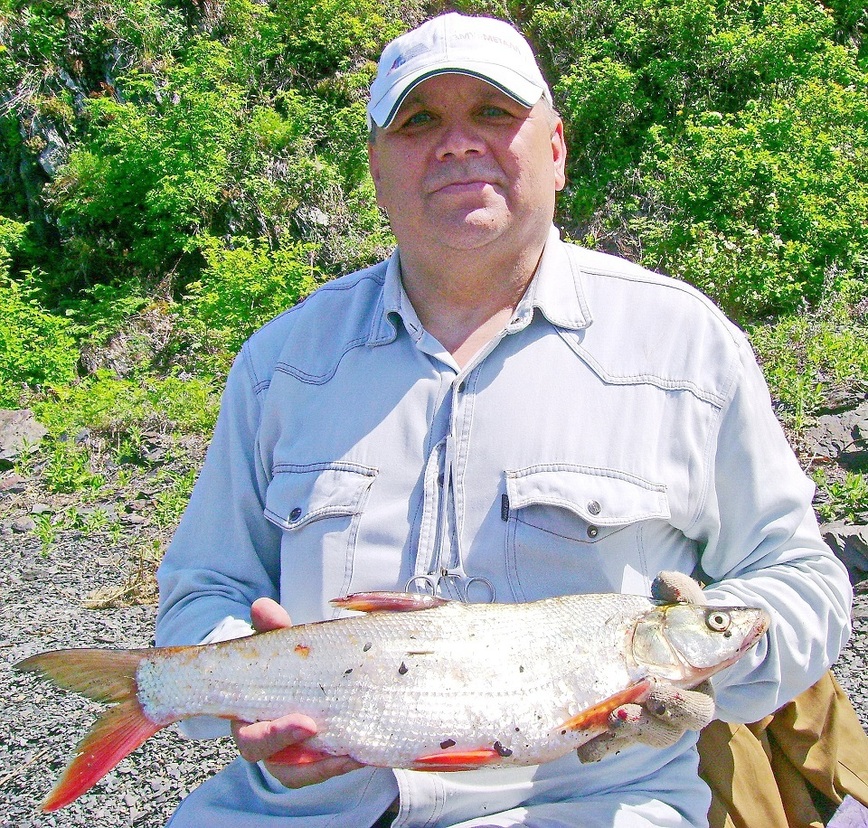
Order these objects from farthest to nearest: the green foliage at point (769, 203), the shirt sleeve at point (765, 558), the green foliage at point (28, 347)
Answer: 1. the green foliage at point (28, 347)
2. the green foliage at point (769, 203)
3. the shirt sleeve at point (765, 558)

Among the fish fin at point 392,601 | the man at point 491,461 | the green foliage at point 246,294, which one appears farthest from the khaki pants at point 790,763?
the green foliage at point 246,294

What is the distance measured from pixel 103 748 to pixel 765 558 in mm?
1809

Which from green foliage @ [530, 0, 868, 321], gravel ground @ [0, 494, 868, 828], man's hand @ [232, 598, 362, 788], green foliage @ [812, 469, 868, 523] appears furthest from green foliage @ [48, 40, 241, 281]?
man's hand @ [232, 598, 362, 788]

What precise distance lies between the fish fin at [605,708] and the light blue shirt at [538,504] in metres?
0.30

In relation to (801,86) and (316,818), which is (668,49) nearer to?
(801,86)

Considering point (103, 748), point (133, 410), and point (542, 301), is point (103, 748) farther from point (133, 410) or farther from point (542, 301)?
point (133, 410)

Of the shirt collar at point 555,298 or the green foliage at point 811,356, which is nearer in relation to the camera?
the shirt collar at point 555,298

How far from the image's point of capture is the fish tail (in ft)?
7.18

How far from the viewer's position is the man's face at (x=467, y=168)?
2584 mm

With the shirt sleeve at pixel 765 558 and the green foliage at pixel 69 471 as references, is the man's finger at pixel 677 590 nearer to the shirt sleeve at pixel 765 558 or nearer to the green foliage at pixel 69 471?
the shirt sleeve at pixel 765 558

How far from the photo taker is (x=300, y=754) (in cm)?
214

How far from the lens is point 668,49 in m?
11.4

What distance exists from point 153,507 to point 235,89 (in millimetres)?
8020

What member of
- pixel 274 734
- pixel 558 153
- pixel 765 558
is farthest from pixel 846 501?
pixel 274 734
